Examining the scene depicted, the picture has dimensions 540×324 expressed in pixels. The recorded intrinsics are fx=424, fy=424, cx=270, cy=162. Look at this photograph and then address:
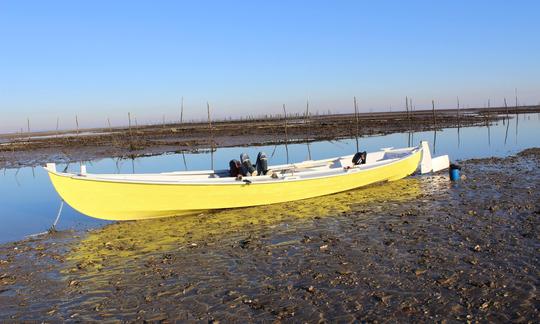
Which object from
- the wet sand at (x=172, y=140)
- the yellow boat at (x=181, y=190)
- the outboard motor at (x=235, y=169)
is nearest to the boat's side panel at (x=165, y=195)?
the yellow boat at (x=181, y=190)

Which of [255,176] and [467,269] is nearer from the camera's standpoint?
[467,269]

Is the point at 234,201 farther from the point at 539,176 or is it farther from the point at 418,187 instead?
the point at 539,176

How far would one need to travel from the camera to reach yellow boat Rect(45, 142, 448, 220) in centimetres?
1023

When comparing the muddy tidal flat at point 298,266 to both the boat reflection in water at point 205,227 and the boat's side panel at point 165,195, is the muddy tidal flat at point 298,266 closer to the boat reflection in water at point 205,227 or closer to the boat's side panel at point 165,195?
the boat reflection in water at point 205,227

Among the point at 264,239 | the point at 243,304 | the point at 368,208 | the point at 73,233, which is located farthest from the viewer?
the point at 368,208

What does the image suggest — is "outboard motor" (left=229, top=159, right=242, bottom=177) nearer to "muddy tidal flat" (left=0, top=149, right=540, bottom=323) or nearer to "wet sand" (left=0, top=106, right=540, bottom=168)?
"muddy tidal flat" (left=0, top=149, right=540, bottom=323)

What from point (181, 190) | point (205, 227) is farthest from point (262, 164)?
point (205, 227)

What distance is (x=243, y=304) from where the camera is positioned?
5.87 m

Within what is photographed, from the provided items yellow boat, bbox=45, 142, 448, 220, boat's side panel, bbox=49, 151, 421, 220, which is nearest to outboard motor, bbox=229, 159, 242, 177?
yellow boat, bbox=45, 142, 448, 220

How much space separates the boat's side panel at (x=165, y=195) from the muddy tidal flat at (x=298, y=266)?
1.24 ft

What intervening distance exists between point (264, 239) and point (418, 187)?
7.40 m

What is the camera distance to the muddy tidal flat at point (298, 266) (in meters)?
5.62

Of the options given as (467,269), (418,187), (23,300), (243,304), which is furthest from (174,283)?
(418,187)

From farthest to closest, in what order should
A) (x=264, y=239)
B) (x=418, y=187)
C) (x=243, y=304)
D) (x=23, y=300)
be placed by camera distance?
(x=418, y=187)
(x=264, y=239)
(x=23, y=300)
(x=243, y=304)
